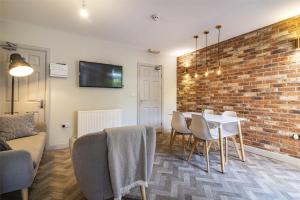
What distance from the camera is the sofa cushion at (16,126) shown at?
2365mm

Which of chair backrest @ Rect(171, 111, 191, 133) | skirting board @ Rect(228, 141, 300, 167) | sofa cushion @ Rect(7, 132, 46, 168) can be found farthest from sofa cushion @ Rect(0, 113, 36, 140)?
skirting board @ Rect(228, 141, 300, 167)

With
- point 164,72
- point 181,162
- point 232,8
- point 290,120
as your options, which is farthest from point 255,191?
point 164,72

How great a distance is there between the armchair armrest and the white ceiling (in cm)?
211

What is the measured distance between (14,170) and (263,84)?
12.7 feet

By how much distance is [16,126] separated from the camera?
246cm

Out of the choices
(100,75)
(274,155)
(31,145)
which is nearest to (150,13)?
(100,75)

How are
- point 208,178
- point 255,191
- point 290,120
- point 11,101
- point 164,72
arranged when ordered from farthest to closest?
point 164,72
point 11,101
point 290,120
point 208,178
point 255,191

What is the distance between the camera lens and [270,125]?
302 cm

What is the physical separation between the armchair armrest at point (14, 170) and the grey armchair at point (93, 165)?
0.46 metres

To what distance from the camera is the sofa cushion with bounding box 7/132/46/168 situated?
1.92 metres

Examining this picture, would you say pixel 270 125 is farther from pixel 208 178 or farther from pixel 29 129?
pixel 29 129

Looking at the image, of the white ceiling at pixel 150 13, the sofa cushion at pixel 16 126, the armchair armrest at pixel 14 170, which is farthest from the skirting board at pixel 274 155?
the sofa cushion at pixel 16 126

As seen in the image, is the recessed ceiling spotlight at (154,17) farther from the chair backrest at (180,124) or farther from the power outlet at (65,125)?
the power outlet at (65,125)

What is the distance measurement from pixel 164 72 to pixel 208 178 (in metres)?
3.42
